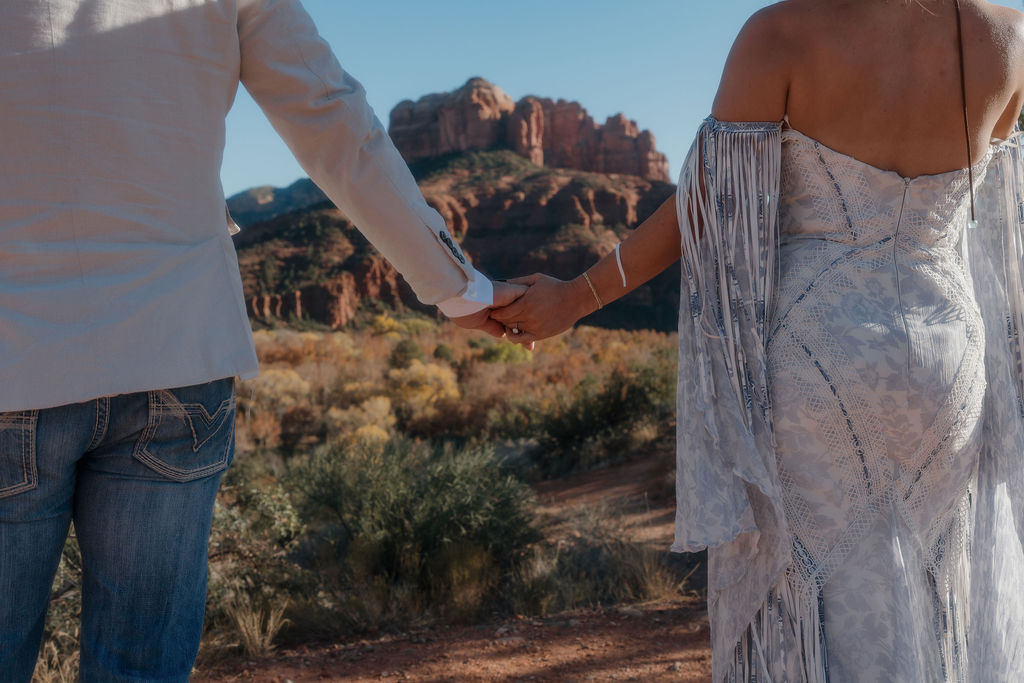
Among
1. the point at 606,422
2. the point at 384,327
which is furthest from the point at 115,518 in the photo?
the point at 384,327

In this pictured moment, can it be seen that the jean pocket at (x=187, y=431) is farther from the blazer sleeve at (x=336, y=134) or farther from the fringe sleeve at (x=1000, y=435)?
the fringe sleeve at (x=1000, y=435)

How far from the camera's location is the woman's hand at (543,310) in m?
2.51

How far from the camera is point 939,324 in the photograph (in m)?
1.72

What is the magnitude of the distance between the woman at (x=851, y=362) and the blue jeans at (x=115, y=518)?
3.35ft

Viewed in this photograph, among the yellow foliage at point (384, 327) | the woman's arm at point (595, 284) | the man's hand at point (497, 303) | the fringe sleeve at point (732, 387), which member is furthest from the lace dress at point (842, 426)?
the yellow foliage at point (384, 327)

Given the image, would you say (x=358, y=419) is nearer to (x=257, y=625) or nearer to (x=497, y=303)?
(x=257, y=625)

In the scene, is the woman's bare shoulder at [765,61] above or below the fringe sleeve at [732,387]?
above

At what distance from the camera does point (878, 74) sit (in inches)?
66.6

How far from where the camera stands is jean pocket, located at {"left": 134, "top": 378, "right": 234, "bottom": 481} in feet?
4.37

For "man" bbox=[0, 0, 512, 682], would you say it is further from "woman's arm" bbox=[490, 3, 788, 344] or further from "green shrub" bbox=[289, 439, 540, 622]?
"green shrub" bbox=[289, 439, 540, 622]

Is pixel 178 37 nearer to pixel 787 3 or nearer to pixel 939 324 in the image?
pixel 787 3

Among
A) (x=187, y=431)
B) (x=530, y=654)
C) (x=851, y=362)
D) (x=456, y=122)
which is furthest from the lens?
(x=456, y=122)

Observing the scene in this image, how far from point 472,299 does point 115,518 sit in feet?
3.58

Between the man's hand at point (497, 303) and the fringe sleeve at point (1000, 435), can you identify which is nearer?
the fringe sleeve at point (1000, 435)
